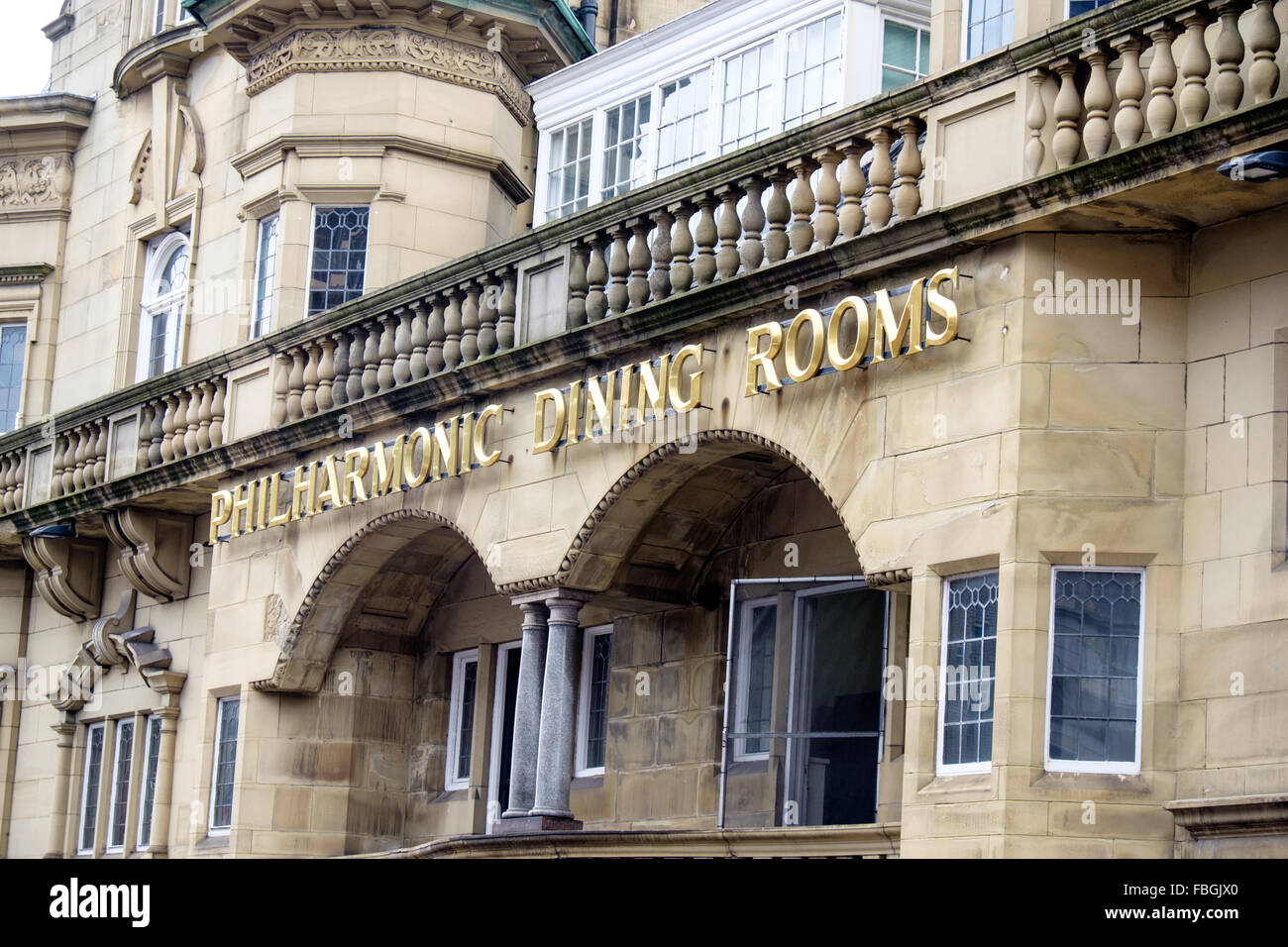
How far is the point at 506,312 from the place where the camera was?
1989 centimetres

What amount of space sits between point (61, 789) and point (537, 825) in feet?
35.1

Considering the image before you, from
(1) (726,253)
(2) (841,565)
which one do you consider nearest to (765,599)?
(2) (841,565)

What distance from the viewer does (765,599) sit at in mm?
19438

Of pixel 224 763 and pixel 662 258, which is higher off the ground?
pixel 662 258

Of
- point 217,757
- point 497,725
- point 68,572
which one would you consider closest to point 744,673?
point 497,725

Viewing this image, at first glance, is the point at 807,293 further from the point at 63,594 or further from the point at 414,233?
the point at 63,594

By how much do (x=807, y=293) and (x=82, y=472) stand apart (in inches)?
479

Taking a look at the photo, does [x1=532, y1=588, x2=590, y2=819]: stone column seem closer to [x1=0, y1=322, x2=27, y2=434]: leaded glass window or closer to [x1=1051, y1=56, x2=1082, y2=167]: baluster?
[x1=1051, y1=56, x2=1082, y2=167]: baluster

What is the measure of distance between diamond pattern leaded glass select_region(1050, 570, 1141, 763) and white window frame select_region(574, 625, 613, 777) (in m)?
7.11

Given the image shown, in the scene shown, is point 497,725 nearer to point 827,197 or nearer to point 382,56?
point 382,56

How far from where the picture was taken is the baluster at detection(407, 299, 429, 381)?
20703 mm

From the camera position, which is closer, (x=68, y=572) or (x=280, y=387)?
(x=280, y=387)

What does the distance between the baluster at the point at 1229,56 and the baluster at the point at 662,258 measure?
5.28 m

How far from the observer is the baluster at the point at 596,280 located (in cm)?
1870
